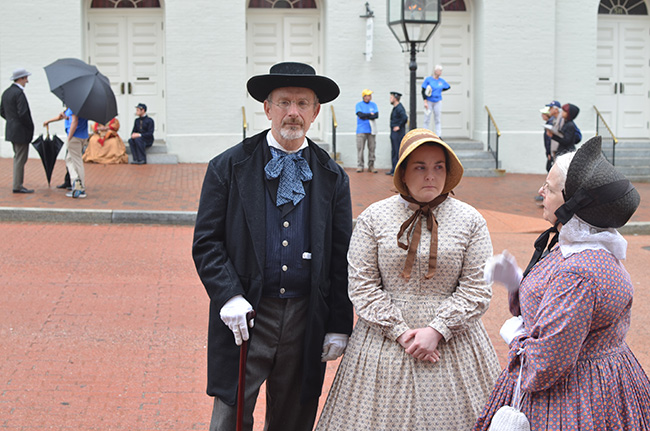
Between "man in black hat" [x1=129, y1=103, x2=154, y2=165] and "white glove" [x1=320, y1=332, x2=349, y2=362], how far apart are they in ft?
50.9

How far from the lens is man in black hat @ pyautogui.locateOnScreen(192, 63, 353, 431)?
3354 mm

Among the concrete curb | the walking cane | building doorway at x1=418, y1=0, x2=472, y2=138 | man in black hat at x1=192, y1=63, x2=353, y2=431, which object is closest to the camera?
the walking cane

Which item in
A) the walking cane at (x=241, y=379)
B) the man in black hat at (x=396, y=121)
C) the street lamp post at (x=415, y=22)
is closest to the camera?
the walking cane at (x=241, y=379)

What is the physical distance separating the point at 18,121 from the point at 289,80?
34.9 ft

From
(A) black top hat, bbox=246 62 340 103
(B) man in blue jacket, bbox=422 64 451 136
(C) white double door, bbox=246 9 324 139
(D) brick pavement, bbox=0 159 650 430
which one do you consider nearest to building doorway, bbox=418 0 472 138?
(B) man in blue jacket, bbox=422 64 451 136

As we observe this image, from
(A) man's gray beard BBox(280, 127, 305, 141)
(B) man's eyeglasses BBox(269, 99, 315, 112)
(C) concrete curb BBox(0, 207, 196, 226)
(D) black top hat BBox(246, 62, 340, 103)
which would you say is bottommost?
(C) concrete curb BBox(0, 207, 196, 226)

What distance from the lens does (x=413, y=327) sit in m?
3.19

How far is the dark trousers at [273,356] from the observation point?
11.0 ft

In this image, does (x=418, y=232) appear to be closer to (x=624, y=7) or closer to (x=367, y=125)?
(x=367, y=125)

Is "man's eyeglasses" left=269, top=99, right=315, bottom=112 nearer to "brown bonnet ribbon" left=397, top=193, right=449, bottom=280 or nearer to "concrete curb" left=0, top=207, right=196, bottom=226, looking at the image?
"brown bonnet ribbon" left=397, top=193, right=449, bottom=280

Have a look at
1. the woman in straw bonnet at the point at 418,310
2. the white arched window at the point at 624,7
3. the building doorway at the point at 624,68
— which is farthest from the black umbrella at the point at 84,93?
the white arched window at the point at 624,7

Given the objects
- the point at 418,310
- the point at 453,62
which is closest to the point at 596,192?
the point at 418,310

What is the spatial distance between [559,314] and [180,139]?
17356 mm

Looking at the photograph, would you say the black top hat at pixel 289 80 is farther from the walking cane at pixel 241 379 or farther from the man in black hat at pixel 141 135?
the man in black hat at pixel 141 135
